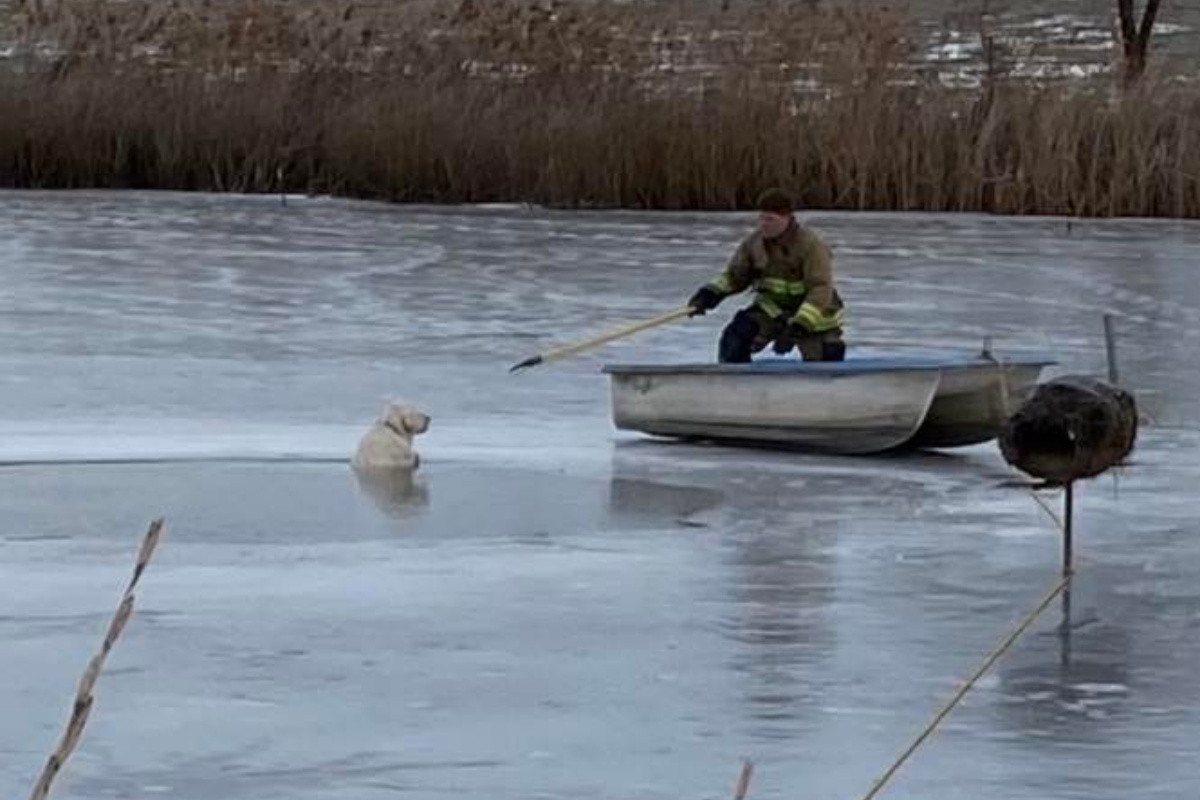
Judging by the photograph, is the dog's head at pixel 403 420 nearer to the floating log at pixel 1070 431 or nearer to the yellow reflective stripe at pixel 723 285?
the yellow reflective stripe at pixel 723 285

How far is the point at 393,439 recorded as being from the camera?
411 inches

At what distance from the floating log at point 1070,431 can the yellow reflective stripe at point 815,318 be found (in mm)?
4722

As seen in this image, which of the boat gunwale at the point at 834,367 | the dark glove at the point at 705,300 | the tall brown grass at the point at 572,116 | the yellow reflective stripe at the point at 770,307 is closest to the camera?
the boat gunwale at the point at 834,367

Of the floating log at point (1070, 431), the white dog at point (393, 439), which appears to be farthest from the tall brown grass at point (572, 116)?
the floating log at point (1070, 431)

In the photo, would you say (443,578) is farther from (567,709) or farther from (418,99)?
(418,99)

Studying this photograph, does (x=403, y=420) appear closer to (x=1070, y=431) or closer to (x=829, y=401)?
(x=829, y=401)

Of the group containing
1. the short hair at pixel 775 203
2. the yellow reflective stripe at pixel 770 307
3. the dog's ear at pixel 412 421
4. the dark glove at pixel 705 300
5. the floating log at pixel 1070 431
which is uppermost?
the floating log at pixel 1070 431

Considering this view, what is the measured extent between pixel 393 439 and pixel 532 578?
7.12 ft

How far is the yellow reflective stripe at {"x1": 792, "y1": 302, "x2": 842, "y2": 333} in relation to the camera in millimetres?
11906

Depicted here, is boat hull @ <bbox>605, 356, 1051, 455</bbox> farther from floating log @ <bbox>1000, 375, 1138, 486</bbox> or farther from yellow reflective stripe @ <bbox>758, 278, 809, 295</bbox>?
floating log @ <bbox>1000, 375, 1138, 486</bbox>

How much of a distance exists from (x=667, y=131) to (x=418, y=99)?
2238 millimetres

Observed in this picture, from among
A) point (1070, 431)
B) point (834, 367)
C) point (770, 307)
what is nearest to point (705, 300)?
point (770, 307)

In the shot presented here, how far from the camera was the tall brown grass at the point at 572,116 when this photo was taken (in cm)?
2316

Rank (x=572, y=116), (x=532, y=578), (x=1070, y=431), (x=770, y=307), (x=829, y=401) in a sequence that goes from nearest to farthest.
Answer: (x=1070, y=431)
(x=532, y=578)
(x=829, y=401)
(x=770, y=307)
(x=572, y=116)
